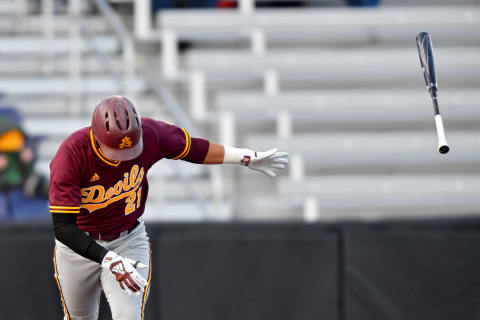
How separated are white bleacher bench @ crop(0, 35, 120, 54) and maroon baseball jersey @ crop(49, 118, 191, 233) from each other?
180 inches

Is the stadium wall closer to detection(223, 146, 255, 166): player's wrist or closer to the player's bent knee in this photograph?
detection(223, 146, 255, 166): player's wrist

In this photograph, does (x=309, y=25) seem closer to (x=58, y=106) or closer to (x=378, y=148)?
(x=378, y=148)

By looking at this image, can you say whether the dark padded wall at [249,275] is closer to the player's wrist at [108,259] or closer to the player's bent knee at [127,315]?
the player's bent knee at [127,315]

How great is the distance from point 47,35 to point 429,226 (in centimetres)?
461

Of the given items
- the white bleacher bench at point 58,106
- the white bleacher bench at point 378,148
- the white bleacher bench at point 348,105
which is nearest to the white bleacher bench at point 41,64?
the white bleacher bench at point 58,106

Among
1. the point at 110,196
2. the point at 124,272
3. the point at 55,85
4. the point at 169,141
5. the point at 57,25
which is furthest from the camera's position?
the point at 57,25

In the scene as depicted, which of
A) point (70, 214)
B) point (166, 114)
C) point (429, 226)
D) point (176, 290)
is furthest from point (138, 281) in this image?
point (166, 114)

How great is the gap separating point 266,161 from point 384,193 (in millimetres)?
3758

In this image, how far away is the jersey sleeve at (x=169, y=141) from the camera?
15.0 ft

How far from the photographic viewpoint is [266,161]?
478cm

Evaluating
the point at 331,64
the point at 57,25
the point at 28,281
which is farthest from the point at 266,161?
the point at 57,25

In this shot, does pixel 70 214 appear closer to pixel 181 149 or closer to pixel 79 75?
pixel 181 149

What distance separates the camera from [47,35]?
8.60 m

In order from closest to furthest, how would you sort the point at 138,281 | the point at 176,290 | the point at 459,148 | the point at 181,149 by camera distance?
1. the point at 138,281
2. the point at 181,149
3. the point at 176,290
4. the point at 459,148
